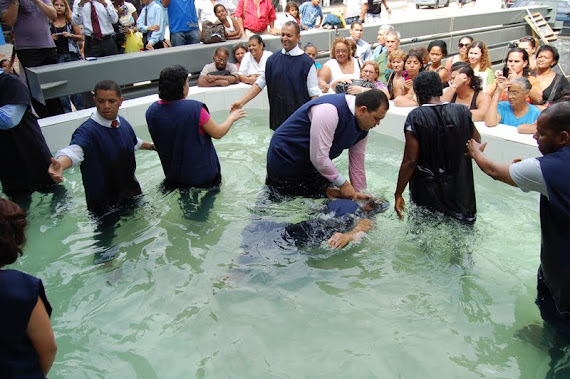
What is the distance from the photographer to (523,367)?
2.83m

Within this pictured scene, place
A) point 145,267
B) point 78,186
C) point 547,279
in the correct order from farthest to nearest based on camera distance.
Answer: point 78,186, point 145,267, point 547,279

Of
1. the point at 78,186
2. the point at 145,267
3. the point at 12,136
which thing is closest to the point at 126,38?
the point at 78,186

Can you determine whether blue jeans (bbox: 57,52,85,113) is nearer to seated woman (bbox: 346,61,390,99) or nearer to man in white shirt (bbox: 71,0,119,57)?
man in white shirt (bbox: 71,0,119,57)

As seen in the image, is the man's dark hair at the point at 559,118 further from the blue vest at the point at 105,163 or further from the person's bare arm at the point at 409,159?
the blue vest at the point at 105,163

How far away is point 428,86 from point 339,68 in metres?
3.80

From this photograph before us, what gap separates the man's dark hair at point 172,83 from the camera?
3.90m

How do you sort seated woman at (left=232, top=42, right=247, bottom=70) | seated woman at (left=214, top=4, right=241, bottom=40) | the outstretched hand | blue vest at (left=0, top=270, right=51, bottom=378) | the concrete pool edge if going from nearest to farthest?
blue vest at (left=0, top=270, right=51, bottom=378)
the outstretched hand
the concrete pool edge
seated woman at (left=232, top=42, right=247, bottom=70)
seated woman at (left=214, top=4, right=241, bottom=40)

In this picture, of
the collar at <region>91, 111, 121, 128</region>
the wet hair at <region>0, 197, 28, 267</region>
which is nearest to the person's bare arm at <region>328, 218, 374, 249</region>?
the collar at <region>91, 111, 121, 128</region>

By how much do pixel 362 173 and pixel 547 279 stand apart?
1792 millimetres

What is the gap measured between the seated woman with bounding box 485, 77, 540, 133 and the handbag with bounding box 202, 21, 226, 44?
15.5 feet

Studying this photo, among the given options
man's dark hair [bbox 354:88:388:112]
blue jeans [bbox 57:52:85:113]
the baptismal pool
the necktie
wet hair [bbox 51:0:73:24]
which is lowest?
the baptismal pool

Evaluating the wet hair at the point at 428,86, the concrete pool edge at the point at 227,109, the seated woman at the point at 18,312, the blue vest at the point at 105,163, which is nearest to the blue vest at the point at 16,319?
the seated woman at the point at 18,312

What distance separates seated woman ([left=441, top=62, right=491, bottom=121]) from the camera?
5.63 meters

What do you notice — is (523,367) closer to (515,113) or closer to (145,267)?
(145,267)
